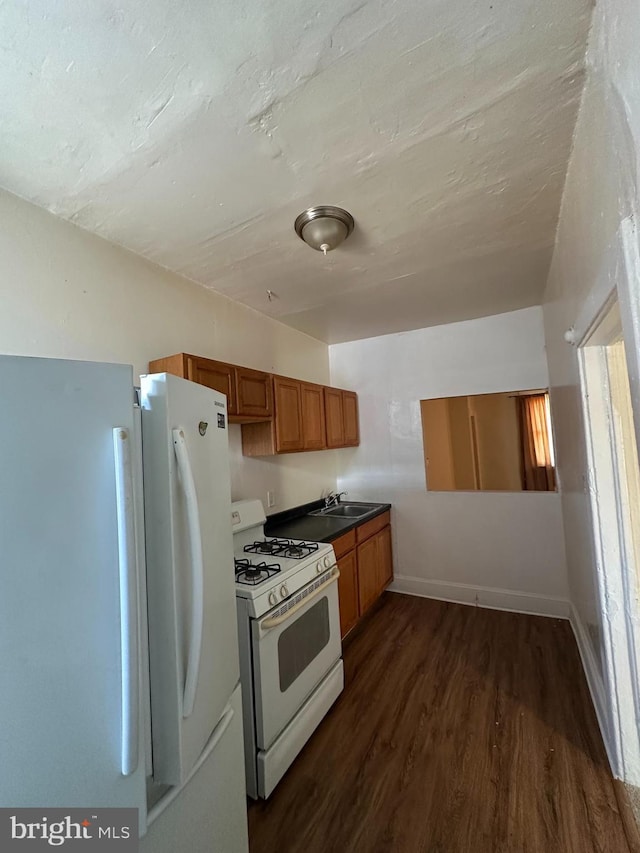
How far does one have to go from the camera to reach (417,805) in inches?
59.7

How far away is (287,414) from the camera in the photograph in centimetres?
272

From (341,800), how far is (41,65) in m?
2.83

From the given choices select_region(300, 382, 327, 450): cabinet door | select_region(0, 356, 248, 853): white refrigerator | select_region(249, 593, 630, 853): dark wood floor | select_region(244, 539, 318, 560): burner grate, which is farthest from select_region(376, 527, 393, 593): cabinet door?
select_region(0, 356, 248, 853): white refrigerator

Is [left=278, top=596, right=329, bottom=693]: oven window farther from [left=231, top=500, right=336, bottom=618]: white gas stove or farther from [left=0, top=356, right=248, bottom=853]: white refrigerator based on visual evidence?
[left=0, top=356, right=248, bottom=853]: white refrigerator

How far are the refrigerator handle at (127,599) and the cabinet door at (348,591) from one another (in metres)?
1.88

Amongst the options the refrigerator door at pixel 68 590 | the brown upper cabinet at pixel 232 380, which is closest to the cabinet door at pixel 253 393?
the brown upper cabinet at pixel 232 380

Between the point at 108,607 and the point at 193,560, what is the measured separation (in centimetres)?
26

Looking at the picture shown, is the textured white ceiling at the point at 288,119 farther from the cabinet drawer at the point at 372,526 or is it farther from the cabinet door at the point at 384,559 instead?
the cabinet door at the point at 384,559

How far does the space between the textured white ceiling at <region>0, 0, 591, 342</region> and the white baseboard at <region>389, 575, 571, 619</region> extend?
272cm

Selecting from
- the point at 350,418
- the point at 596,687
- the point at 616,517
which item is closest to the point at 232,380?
the point at 350,418

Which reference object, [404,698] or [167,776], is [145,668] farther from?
[404,698]

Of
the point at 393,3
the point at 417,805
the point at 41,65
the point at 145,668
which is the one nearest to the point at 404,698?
the point at 417,805

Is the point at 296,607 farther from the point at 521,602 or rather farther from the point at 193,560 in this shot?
the point at 521,602

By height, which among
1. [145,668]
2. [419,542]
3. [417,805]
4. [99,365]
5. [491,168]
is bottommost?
[417,805]
